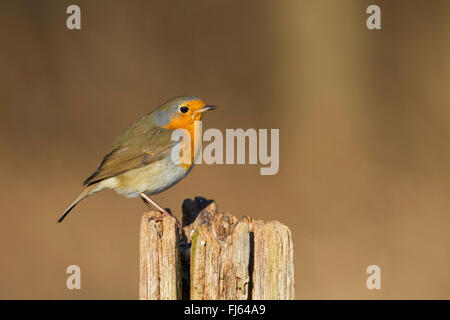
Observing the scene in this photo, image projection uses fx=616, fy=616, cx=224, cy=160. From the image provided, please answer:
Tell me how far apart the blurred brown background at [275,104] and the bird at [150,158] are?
11.3 feet

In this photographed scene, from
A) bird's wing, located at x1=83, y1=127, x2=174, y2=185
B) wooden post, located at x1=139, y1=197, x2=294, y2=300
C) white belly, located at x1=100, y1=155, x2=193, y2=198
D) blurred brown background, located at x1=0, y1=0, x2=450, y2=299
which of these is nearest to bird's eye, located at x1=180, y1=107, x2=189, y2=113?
bird's wing, located at x1=83, y1=127, x2=174, y2=185

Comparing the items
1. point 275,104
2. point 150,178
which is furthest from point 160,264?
point 275,104

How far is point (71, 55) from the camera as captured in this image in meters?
8.79

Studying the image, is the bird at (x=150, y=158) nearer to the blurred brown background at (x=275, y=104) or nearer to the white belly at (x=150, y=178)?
the white belly at (x=150, y=178)

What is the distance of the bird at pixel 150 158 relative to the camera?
14.2ft

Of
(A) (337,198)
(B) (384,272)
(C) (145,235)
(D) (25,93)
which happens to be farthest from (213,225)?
(D) (25,93)

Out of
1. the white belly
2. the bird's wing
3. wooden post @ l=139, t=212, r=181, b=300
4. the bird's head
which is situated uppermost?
the bird's head

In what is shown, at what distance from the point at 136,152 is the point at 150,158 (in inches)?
5.2

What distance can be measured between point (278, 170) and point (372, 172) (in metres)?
1.37

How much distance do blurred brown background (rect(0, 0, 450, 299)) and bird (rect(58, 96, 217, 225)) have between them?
3.46 m

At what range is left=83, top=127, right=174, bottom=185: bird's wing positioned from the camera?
14.3 ft

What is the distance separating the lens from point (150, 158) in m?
4.34

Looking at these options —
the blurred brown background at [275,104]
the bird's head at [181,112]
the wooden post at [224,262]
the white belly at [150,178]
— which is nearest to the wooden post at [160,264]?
the wooden post at [224,262]

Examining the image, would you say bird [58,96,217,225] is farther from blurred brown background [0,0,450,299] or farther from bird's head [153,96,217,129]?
blurred brown background [0,0,450,299]
